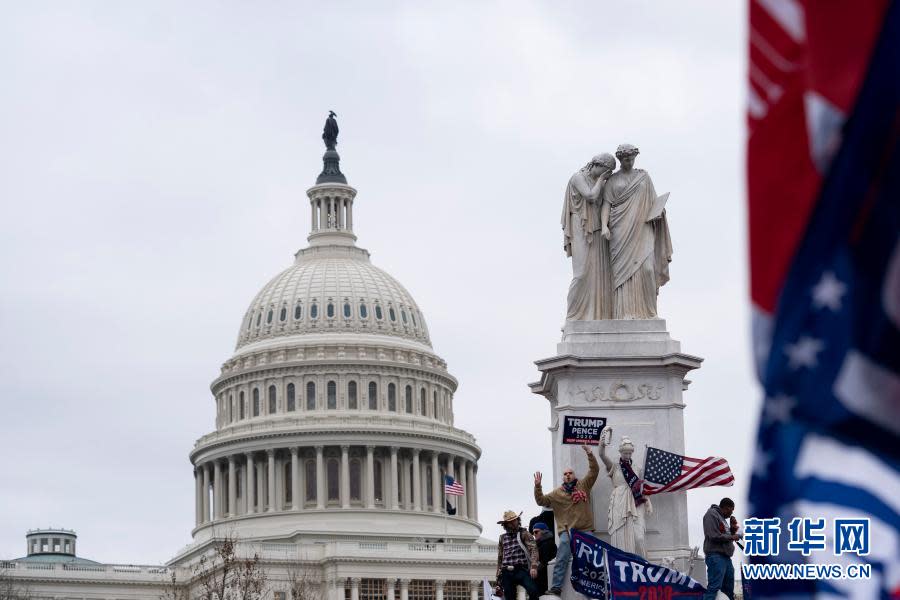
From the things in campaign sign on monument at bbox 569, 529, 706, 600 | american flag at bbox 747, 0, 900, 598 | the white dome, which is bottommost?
american flag at bbox 747, 0, 900, 598

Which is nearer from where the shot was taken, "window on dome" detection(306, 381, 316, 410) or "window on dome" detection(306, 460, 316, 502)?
"window on dome" detection(306, 460, 316, 502)

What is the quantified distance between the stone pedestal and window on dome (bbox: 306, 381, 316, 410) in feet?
469

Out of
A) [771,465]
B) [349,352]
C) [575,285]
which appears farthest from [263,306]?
[771,465]

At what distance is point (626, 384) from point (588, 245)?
5.44ft

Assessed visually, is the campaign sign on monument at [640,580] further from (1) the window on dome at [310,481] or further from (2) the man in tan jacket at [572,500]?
(1) the window on dome at [310,481]

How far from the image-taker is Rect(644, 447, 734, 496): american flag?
20453mm

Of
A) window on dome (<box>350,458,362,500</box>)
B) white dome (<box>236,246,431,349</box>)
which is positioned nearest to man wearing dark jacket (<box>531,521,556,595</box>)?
window on dome (<box>350,458,362,500</box>)

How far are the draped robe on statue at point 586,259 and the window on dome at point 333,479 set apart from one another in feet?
456

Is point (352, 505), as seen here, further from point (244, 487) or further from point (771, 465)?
point (771, 465)

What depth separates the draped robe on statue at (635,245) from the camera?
21312 mm

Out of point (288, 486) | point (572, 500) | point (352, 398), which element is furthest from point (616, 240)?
point (352, 398)

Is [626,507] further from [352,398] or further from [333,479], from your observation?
[352,398]

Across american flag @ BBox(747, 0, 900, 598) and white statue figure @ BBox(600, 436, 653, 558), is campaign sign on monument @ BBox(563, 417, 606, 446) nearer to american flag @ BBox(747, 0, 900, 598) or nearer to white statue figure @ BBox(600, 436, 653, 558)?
white statue figure @ BBox(600, 436, 653, 558)

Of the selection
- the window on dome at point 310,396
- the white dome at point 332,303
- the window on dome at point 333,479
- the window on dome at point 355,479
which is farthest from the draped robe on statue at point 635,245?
the white dome at point 332,303
